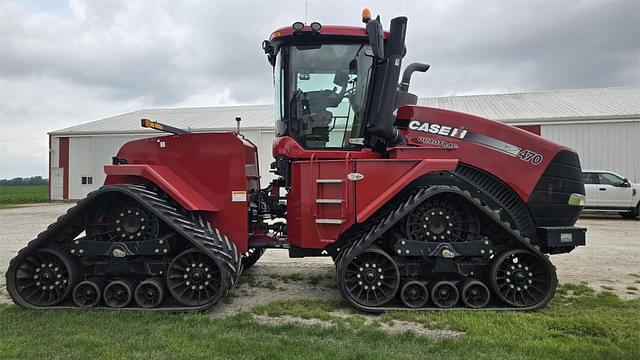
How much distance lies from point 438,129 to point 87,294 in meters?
4.30

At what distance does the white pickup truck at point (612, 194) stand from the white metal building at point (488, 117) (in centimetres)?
336

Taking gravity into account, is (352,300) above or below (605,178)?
below

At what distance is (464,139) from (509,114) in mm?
17416

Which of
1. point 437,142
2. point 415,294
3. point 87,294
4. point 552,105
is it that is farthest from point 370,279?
point 552,105

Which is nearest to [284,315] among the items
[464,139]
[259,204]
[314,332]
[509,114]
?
[314,332]

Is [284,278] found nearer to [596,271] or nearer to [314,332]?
[314,332]

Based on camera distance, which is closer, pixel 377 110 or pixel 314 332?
pixel 314 332

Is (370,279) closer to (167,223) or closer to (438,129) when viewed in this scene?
(438,129)

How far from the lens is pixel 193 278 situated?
16.4 ft

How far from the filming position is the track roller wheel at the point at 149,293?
Answer: 5.01 meters

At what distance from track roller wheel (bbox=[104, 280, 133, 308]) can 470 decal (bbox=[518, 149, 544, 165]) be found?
4.60 m

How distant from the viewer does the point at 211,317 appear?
490cm

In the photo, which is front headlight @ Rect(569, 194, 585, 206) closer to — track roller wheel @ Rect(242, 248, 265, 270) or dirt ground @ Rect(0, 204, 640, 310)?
dirt ground @ Rect(0, 204, 640, 310)

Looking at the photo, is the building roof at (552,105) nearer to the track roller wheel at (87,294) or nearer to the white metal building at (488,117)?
the white metal building at (488,117)
